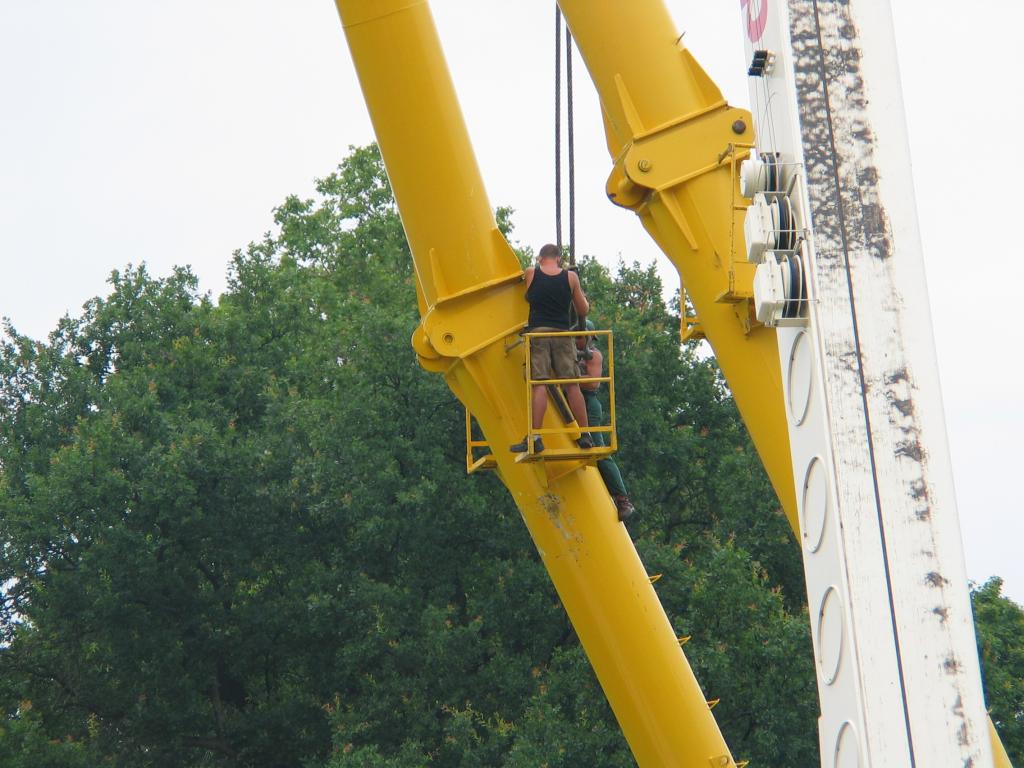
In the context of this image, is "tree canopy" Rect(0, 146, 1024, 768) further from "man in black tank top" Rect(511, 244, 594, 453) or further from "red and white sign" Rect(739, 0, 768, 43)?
"red and white sign" Rect(739, 0, 768, 43)

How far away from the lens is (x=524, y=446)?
888 cm

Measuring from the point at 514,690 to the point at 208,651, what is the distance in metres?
5.78

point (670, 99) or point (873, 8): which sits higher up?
point (670, 99)

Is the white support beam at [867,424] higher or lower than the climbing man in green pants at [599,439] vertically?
lower

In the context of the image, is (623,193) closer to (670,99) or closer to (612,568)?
(670,99)

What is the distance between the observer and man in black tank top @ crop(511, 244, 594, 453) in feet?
28.9

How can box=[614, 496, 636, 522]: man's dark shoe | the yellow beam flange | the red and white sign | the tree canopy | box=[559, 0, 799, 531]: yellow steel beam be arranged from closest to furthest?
the red and white sign → box=[559, 0, 799, 531]: yellow steel beam → the yellow beam flange → box=[614, 496, 636, 522]: man's dark shoe → the tree canopy

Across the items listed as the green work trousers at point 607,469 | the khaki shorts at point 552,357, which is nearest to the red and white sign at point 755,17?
the khaki shorts at point 552,357

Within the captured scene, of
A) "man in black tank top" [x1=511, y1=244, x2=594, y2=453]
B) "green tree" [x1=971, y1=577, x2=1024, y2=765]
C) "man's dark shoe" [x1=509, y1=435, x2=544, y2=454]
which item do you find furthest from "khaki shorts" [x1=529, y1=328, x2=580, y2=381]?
"green tree" [x1=971, y1=577, x2=1024, y2=765]

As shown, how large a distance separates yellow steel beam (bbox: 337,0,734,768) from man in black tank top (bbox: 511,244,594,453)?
0.19 m

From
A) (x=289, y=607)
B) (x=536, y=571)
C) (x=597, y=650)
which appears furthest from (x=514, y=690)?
(x=597, y=650)

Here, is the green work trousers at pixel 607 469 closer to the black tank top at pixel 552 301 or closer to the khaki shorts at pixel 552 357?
the khaki shorts at pixel 552 357

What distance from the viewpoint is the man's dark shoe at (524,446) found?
8.69m

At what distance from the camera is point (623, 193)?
865 cm
